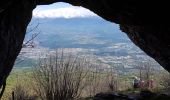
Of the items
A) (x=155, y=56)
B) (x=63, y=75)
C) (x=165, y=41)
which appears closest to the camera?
(x=165, y=41)

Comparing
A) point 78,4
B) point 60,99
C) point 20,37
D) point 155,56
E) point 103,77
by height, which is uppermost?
point 78,4

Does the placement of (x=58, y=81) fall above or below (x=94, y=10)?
below

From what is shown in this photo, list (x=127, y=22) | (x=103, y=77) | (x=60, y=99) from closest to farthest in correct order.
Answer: (x=127, y=22) < (x=60, y=99) < (x=103, y=77)

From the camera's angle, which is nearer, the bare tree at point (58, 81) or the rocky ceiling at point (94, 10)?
the rocky ceiling at point (94, 10)

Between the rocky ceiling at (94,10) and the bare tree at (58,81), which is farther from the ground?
the rocky ceiling at (94,10)

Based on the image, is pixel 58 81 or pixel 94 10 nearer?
Result: pixel 94 10

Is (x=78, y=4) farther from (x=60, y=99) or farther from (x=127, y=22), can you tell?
(x=60, y=99)

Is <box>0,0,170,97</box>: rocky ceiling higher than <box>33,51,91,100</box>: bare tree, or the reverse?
<box>0,0,170,97</box>: rocky ceiling

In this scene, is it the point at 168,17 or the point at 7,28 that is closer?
the point at 7,28

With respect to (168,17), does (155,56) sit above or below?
below

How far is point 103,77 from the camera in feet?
153

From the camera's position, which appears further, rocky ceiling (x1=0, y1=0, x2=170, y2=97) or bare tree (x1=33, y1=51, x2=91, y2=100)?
bare tree (x1=33, y1=51, x2=91, y2=100)

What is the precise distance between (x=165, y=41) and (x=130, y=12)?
156 centimetres

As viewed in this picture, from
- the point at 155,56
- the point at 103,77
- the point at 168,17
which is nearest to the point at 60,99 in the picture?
the point at 155,56
